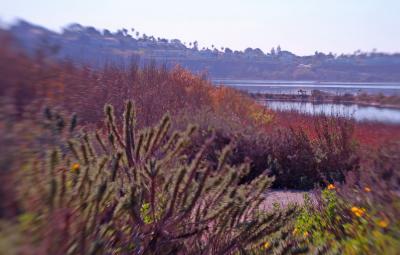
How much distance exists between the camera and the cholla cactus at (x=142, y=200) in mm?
3320

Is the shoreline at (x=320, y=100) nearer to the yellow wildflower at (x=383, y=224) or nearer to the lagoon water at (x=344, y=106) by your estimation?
the lagoon water at (x=344, y=106)

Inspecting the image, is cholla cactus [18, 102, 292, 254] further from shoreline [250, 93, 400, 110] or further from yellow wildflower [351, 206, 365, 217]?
shoreline [250, 93, 400, 110]

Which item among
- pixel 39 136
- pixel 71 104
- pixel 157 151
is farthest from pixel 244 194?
pixel 39 136

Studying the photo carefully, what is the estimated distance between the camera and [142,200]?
4.74 meters

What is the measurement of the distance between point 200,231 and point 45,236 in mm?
1761

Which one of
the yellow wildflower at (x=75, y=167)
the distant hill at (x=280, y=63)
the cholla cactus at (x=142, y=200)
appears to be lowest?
the distant hill at (x=280, y=63)

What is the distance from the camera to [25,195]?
2.98 meters

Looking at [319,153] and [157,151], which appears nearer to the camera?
[157,151]

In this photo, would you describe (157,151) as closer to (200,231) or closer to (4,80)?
(200,231)

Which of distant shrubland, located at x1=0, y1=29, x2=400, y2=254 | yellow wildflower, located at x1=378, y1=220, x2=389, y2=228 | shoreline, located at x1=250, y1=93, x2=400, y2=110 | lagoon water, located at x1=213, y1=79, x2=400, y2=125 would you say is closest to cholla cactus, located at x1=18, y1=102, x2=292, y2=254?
distant shrubland, located at x1=0, y1=29, x2=400, y2=254

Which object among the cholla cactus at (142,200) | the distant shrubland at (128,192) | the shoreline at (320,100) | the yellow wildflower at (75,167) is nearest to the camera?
the distant shrubland at (128,192)

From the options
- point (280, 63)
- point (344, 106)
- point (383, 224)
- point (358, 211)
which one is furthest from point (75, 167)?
point (280, 63)

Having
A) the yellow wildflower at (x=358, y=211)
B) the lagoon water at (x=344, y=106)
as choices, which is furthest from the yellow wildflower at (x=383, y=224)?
the lagoon water at (x=344, y=106)

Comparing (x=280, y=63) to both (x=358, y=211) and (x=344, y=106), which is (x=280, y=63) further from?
(x=358, y=211)
